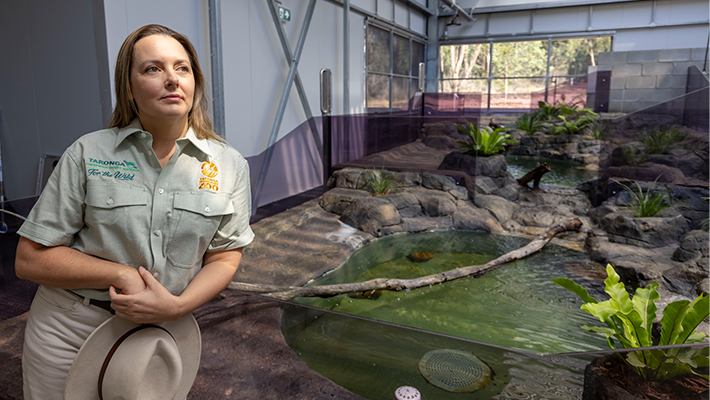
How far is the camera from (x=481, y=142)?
23.7 ft

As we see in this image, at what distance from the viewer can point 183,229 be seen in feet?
3.59

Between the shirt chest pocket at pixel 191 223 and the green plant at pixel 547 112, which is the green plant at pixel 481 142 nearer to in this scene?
the green plant at pixel 547 112

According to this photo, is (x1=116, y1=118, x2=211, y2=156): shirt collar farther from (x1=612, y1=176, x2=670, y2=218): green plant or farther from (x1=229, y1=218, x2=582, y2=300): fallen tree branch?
(x1=612, y1=176, x2=670, y2=218): green plant

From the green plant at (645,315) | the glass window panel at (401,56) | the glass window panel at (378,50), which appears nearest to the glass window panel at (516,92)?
the glass window panel at (401,56)

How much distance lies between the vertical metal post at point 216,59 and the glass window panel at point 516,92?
11.1 meters

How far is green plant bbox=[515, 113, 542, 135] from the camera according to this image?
473 inches

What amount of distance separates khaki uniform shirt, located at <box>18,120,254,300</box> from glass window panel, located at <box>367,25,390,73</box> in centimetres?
879

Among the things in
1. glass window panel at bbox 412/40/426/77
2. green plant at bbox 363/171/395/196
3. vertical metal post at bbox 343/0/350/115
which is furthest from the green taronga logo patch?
glass window panel at bbox 412/40/426/77

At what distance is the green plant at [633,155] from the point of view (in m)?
5.85

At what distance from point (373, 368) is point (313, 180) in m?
4.99

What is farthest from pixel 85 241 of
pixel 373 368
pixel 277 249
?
pixel 277 249

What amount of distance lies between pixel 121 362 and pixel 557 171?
9944 millimetres

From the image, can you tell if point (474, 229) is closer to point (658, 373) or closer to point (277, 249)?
point (277, 249)

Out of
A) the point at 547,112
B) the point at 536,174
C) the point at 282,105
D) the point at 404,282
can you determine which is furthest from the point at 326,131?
the point at 547,112
